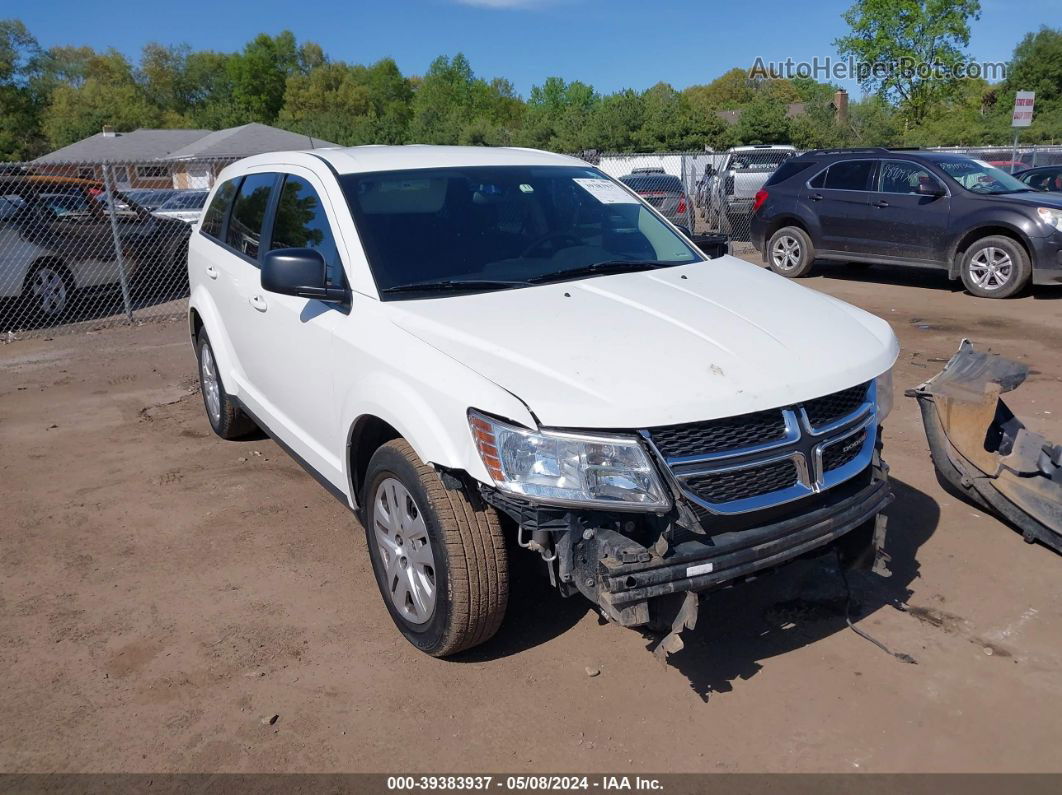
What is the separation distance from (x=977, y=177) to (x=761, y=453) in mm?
9970

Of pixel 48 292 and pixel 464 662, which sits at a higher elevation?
pixel 48 292

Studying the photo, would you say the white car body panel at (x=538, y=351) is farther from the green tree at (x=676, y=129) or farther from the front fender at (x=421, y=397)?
the green tree at (x=676, y=129)

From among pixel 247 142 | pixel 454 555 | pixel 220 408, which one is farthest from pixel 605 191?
pixel 247 142

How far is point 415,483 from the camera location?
3.06m

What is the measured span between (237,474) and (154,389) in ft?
8.78

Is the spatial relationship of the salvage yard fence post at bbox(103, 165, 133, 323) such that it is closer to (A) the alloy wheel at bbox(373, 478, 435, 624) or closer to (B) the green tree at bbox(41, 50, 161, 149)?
(A) the alloy wheel at bbox(373, 478, 435, 624)

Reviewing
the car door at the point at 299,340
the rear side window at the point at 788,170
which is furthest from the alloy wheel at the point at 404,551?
the rear side window at the point at 788,170

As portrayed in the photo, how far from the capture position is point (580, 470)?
270 cm

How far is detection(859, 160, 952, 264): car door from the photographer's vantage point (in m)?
10.9

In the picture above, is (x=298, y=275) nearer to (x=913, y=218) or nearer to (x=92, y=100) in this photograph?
(x=913, y=218)

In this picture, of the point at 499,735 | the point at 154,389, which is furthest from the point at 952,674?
the point at 154,389

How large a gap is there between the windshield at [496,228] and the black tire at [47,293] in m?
8.43

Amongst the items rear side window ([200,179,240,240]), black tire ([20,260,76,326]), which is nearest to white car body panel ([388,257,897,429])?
rear side window ([200,179,240,240])

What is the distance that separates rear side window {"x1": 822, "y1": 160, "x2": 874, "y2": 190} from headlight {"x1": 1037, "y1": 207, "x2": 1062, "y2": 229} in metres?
→ 2.23
